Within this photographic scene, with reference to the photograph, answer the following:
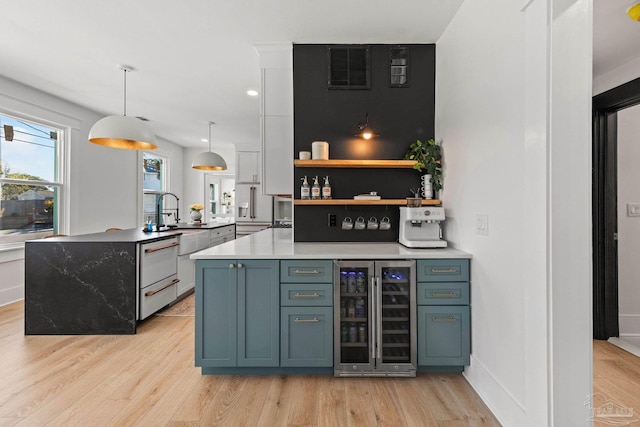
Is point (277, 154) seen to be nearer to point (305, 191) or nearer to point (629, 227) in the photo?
point (305, 191)

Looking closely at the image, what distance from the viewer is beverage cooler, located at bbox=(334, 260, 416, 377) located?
218cm

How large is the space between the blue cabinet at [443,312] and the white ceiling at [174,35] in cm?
Result: 196

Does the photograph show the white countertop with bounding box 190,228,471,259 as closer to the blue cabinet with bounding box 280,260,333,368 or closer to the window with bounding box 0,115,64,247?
the blue cabinet with bounding box 280,260,333,368

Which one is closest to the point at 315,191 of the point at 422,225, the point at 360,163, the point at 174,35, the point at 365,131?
the point at 360,163

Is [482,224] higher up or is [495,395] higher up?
[482,224]

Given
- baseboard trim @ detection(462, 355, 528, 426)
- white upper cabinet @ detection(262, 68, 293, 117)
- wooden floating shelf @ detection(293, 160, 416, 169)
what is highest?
white upper cabinet @ detection(262, 68, 293, 117)

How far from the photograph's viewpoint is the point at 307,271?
7.17ft

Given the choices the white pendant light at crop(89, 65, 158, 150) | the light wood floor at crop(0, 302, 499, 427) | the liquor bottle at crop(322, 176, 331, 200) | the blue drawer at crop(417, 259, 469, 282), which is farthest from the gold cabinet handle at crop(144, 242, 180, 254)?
the blue drawer at crop(417, 259, 469, 282)

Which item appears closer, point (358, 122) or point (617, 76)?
point (617, 76)

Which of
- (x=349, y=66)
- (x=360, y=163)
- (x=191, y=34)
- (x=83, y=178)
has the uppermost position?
(x=191, y=34)

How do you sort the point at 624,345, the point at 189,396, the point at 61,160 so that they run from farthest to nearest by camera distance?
the point at 61,160 → the point at 624,345 → the point at 189,396

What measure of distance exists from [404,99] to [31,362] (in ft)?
12.3

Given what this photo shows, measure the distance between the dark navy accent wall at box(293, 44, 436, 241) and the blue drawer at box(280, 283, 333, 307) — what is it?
0.79 metres

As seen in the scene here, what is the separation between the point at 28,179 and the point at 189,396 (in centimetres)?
401
